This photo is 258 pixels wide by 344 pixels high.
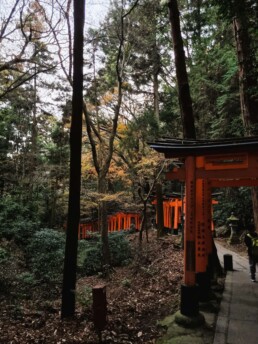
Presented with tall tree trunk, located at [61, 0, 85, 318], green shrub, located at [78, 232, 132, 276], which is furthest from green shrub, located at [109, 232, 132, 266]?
tall tree trunk, located at [61, 0, 85, 318]

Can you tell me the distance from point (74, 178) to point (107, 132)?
10.5 m

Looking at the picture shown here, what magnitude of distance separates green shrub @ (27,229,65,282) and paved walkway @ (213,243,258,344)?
7.09m

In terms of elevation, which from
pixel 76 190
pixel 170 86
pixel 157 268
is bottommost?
pixel 157 268

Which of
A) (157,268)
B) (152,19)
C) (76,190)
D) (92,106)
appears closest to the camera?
(76,190)

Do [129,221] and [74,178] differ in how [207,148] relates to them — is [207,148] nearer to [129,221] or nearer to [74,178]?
[74,178]

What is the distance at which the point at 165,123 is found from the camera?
23.1m

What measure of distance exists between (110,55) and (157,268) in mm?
12482

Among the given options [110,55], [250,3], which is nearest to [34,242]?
[110,55]

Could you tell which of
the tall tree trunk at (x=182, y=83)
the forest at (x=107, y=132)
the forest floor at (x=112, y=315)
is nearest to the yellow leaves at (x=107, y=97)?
the forest at (x=107, y=132)

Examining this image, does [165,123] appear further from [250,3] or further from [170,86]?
[250,3]

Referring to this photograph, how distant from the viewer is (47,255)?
13867mm

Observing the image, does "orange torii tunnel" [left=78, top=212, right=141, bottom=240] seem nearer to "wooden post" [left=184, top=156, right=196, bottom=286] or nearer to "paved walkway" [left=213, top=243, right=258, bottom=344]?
"paved walkway" [left=213, top=243, right=258, bottom=344]

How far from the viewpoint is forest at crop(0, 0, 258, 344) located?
7301 mm

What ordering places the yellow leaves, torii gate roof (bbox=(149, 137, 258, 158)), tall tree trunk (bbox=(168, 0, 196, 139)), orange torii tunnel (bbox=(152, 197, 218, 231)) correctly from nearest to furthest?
torii gate roof (bbox=(149, 137, 258, 158)), tall tree trunk (bbox=(168, 0, 196, 139)), the yellow leaves, orange torii tunnel (bbox=(152, 197, 218, 231))
